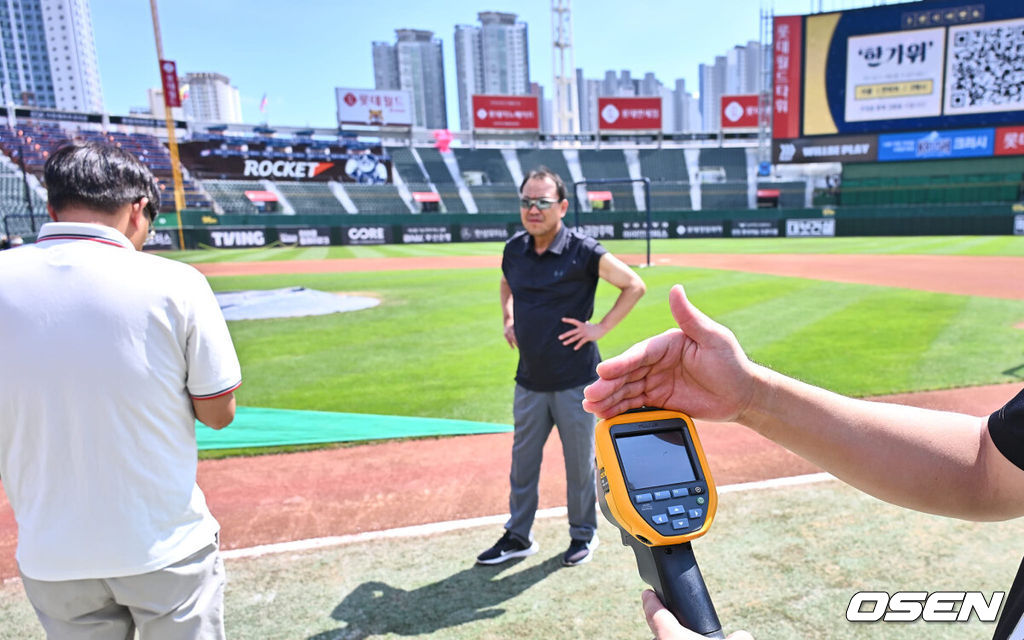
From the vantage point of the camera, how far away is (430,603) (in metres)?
3.17

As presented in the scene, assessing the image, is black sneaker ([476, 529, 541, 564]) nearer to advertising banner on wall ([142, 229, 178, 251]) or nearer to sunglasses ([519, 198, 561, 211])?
sunglasses ([519, 198, 561, 211])

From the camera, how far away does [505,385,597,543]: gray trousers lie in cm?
358

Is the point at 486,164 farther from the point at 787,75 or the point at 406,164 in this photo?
the point at 787,75

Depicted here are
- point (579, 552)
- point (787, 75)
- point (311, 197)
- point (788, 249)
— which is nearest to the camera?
point (579, 552)

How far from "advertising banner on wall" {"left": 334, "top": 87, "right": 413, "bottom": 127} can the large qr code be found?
4520 centimetres

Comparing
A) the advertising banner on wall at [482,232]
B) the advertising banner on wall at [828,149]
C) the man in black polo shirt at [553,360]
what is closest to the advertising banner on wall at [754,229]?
the advertising banner on wall at [828,149]

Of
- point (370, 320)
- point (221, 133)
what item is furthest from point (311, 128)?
point (370, 320)

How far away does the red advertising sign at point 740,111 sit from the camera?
61.3m

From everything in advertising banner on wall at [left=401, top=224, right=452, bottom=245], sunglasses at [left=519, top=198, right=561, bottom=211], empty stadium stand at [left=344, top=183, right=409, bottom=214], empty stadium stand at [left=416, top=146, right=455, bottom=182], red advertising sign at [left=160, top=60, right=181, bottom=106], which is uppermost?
red advertising sign at [left=160, top=60, right=181, bottom=106]

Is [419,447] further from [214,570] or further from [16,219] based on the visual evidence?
[16,219]

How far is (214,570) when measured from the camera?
6.38ft

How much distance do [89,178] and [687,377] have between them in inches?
72.9

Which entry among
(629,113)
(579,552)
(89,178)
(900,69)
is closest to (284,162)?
(629,113)
